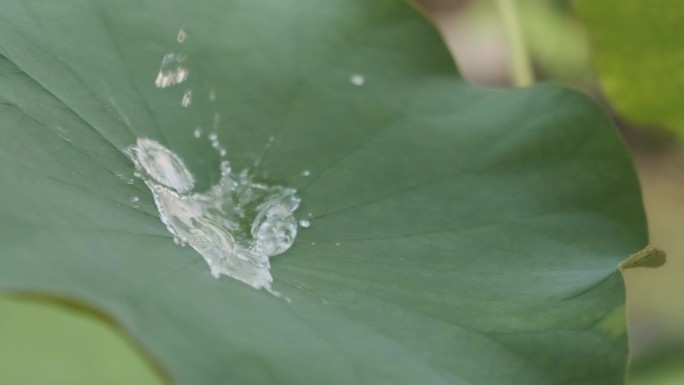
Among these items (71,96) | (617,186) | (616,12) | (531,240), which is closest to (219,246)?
(71,96)

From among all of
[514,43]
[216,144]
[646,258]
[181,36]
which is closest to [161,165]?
[216,144]

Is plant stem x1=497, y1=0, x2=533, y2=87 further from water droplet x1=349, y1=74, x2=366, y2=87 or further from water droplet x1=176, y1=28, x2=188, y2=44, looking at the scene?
water droplet x1=176, y1=28, x2=188, y2=44

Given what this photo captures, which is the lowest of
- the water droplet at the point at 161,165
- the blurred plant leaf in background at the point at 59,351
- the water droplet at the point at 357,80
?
the blurred plant leaf in background at the point at 59,351

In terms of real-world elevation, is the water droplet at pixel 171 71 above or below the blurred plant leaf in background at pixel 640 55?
above

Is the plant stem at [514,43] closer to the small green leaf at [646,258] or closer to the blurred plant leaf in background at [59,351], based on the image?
the small green leaf at [646,258]

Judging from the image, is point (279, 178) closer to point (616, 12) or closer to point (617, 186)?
point (617, 186)

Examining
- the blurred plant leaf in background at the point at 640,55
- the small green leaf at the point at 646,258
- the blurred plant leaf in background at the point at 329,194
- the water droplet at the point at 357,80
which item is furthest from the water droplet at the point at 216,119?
the blurred plant leaf in background at the point at 640,55

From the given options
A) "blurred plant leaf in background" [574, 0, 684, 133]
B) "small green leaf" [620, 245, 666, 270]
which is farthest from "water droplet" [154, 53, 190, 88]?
"blurred plant leaf in background" [574, 0, 684, 133]
